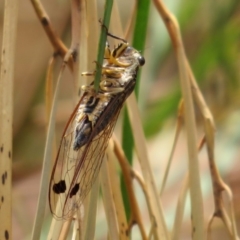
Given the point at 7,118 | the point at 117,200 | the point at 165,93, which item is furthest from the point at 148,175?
the point at 165,93

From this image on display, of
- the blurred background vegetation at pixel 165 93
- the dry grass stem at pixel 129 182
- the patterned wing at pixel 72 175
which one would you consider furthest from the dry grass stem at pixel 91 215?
the blurred background vegetation at pixel 165 93

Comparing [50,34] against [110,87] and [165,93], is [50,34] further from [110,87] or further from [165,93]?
[165,93]

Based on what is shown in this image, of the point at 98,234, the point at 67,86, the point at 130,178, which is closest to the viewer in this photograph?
the point at 130,178

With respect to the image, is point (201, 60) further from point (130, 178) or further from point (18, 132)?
point (130, 178)

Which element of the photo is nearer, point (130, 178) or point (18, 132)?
point (130, 178)

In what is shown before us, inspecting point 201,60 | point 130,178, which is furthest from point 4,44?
point 201,60

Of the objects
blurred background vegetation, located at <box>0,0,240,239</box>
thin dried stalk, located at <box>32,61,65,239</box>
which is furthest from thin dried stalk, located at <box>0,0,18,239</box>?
blurred background vegetation, located at <box>0,0,240,239</box>

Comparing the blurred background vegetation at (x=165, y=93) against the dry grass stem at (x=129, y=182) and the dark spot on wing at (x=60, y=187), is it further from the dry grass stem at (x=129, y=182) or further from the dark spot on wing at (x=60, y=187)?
the dark spot on wing at (x=60, y=187)
